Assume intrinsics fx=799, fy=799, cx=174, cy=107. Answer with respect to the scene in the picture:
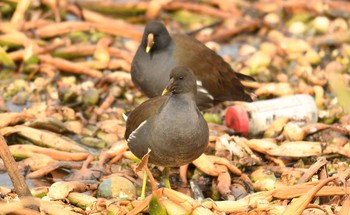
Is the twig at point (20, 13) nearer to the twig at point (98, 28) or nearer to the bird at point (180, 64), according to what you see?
the twig at point (98, 28)

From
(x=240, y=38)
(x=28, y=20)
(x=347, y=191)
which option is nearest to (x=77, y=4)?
(x=28, y=20)

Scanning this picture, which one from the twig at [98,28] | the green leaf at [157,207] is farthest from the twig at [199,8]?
the green leaf at [157,207]

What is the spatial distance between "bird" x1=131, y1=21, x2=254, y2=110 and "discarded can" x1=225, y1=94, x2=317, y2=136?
13cm

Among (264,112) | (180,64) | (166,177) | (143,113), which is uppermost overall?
(143,113)

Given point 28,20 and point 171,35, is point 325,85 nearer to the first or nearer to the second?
point 171,35

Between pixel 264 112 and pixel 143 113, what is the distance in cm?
161

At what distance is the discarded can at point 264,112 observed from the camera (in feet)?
20.4

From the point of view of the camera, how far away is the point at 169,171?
216 inches

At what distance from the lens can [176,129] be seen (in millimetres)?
4566

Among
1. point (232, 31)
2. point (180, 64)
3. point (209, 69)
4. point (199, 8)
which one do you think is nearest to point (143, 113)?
point (180, 64)

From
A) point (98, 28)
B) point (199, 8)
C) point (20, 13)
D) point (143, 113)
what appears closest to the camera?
point (143, 113)

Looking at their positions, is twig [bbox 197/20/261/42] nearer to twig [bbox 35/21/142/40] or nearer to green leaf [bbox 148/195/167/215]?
twig [bbox 35/21/142/40]

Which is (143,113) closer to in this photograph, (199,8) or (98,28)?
(98,28)

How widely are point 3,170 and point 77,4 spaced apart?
11.2 ft
